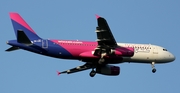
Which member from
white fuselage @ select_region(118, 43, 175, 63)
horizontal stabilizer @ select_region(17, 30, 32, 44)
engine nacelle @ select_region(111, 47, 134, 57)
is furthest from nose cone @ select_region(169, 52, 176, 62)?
horizontal stabilizer @ select_region(17, 30, 32, 44)

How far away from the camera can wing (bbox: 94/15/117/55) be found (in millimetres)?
58156

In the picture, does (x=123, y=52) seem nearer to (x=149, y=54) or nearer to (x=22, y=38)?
(x=149, y=54)

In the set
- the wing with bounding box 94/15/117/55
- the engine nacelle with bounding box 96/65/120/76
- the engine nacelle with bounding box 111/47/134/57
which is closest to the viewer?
the wing with bounding box 94/15/117/55

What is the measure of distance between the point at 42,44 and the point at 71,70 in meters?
9.13

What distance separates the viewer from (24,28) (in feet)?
210

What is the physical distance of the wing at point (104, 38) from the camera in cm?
5816

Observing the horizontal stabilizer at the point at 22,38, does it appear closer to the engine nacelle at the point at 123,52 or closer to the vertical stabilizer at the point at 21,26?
the vertical stabilizer at the point at 21,26

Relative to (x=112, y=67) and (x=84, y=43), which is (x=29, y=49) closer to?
(x=84, y=43)

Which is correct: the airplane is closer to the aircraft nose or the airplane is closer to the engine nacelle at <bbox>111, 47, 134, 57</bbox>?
the engine nacelle at <bbox>111, 47, 134, 57</bbox>

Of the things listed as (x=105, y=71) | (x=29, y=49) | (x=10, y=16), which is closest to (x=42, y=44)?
(x=29, y=49)

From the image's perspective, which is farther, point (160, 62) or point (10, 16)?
point (160, 62)

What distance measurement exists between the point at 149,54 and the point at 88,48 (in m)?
8.84

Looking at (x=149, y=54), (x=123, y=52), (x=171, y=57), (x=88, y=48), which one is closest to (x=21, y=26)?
(x=88, y=48)

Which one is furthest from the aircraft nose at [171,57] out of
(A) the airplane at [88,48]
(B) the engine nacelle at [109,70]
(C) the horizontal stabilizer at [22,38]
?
(C) the horizontal stabilizer at [22,38]
